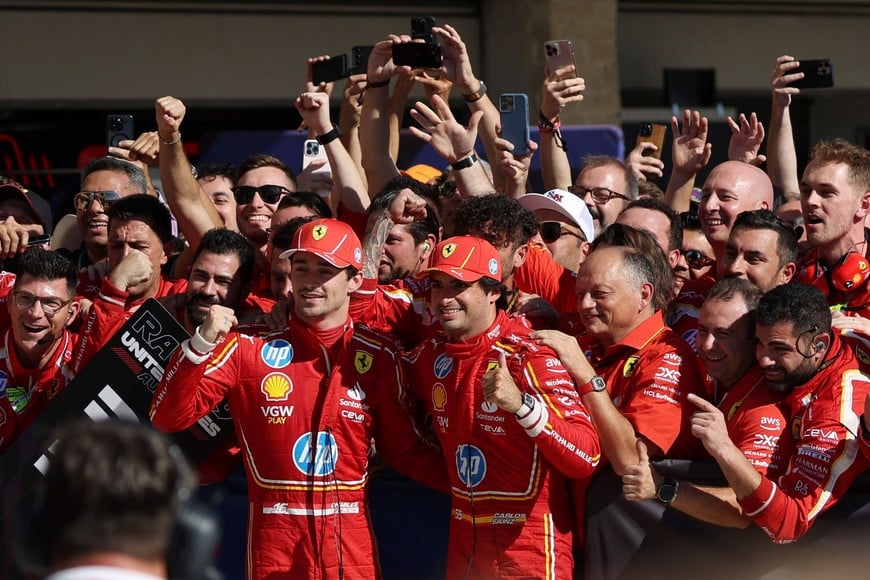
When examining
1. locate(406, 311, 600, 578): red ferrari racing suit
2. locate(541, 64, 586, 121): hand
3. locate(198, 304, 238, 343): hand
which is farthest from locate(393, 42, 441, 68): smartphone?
locate(198, 304, 238, 343): hand

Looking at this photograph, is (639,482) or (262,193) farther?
(262,193)

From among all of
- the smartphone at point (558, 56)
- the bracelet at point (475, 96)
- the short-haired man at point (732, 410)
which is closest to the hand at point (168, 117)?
the bracelet at point (475, 96)

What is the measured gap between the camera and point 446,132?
19.6 feet

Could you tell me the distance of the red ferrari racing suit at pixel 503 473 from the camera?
450cm

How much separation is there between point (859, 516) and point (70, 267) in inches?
128

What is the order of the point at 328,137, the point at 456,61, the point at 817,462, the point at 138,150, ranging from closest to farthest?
the point at 817,462, the point at 328,137, the point at 456,61, the point at 138,150

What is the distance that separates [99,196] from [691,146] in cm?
297

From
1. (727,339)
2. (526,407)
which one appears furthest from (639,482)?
(727,339)

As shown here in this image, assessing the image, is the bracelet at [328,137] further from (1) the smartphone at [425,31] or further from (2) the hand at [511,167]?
(2) the hand at [511,167]

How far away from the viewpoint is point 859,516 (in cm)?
446

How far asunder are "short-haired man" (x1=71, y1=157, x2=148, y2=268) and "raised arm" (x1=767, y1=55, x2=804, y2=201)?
3199 mm

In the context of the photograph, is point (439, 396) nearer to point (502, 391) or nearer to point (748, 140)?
point (502, 391)

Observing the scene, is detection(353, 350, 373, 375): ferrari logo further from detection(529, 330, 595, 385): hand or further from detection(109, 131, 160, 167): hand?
detection(109, 131, 160, 167): hand

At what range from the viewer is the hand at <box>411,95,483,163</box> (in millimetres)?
5898
